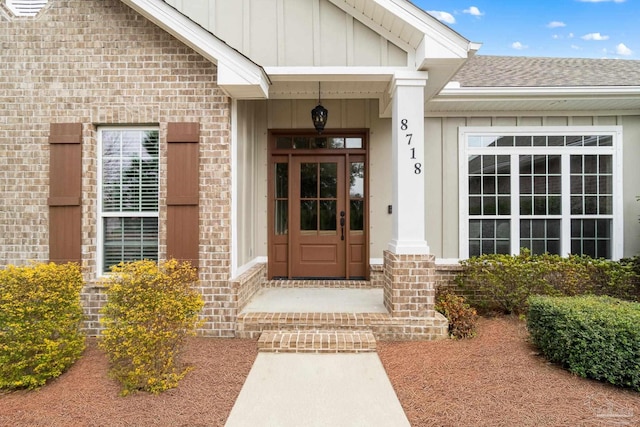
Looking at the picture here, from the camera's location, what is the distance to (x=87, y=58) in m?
4.48

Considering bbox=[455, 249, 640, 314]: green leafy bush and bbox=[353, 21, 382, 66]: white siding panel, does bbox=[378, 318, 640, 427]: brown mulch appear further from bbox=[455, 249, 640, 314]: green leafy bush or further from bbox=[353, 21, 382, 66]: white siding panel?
bbox=[353, 21, 382, 66]: white siding panel

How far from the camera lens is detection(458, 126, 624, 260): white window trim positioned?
236 inches

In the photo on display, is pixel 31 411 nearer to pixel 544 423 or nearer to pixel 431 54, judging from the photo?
pixel 544 423

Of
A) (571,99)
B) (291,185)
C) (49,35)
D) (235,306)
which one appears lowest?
(235,306)

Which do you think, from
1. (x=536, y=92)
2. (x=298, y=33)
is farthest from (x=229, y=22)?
(x=536, y=92)

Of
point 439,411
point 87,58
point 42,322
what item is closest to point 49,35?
point 87,58

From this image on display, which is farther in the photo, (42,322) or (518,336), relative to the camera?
(518,336)

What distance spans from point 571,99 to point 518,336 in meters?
3.74

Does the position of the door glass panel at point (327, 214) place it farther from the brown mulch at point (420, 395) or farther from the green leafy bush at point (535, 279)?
the brown mulch at point (420, 395)

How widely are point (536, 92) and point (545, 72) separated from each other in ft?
4.96

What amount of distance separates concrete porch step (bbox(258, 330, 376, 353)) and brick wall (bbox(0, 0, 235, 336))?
0.90 metres

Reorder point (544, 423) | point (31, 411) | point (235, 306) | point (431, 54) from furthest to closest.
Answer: point (235, 306)
point (431, 54)
point (31, 411)
point (544, 423)

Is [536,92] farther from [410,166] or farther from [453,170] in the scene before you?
[410,166]

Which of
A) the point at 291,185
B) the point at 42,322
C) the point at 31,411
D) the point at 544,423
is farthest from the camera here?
the point at 291,185
